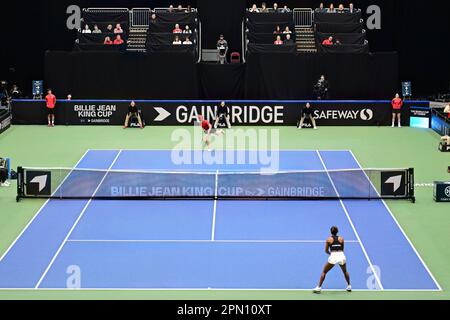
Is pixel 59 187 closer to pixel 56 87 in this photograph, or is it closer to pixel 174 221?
pixel 174 221

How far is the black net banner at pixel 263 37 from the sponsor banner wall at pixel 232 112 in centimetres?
486

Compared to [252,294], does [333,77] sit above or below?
above

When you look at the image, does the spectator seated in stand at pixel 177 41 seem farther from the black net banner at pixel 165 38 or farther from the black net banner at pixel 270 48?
the black net banner at pixel 270 48

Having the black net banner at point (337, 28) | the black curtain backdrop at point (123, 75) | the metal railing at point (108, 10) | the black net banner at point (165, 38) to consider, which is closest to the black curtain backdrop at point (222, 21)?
the black net banner at point (165, 38)

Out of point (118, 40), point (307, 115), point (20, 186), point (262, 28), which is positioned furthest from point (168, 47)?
point (20, 186)

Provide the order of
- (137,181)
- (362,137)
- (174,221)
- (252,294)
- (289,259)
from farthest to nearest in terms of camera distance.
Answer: (362,137) → (137,181) → (174,221) → (289,259) → (252,294)

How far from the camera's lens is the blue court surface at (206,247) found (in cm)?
1881

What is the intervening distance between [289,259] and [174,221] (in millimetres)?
4306

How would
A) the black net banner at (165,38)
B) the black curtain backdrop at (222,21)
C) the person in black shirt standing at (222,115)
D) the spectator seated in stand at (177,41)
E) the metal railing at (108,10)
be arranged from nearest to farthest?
the person in black shirt standing at (222,115), the spectator seated in stand at (177,41), the black net banner at (165,38), the black curtain backdrop at (222,21), the metal railing at (108,10)

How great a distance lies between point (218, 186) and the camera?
85.1 ft

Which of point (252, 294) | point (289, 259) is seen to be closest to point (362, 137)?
point (289, 259)

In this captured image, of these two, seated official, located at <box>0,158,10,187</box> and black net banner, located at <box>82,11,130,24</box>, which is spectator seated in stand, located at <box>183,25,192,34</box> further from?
seated official, located at <box>0,158,10,187</box>
